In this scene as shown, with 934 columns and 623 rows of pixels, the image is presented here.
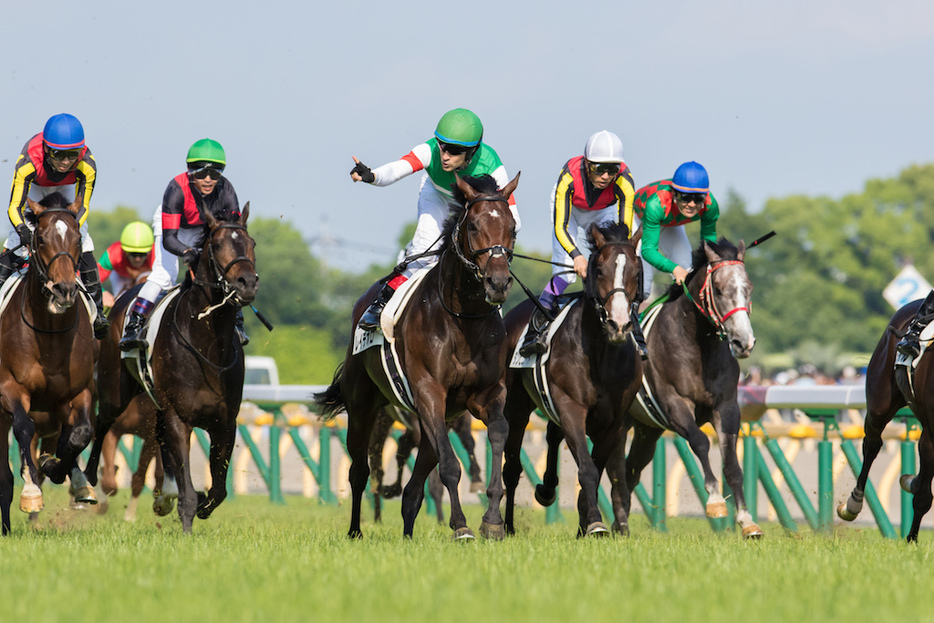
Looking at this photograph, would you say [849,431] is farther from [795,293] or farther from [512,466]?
[795,293]

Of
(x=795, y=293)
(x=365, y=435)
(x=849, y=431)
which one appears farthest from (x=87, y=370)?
(x=795, y=293)

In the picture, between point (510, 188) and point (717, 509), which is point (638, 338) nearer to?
point (717, 509)

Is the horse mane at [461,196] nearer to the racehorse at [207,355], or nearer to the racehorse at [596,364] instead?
the racehorse at [596,364]

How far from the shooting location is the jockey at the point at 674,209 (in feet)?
29.5

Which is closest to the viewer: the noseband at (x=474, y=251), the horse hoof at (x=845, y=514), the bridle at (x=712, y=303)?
the noseband at (x=474, y=251)

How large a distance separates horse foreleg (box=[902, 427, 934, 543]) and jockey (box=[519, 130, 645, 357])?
6.42 ft

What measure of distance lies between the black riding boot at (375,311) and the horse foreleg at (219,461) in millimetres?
1181

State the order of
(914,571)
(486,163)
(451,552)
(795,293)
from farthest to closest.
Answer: (795,293)
(486,163)
(451,552)
(914,571)

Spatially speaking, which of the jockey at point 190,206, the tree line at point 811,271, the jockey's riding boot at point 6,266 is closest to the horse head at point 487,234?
the jockey at point 190,206

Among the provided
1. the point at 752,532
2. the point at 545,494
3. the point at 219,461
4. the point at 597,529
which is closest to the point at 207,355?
the point at 219,461

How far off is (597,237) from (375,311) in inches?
58.7

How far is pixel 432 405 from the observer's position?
765 cm

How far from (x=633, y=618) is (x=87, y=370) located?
529 cm

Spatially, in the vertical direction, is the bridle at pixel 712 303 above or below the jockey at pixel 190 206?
below
